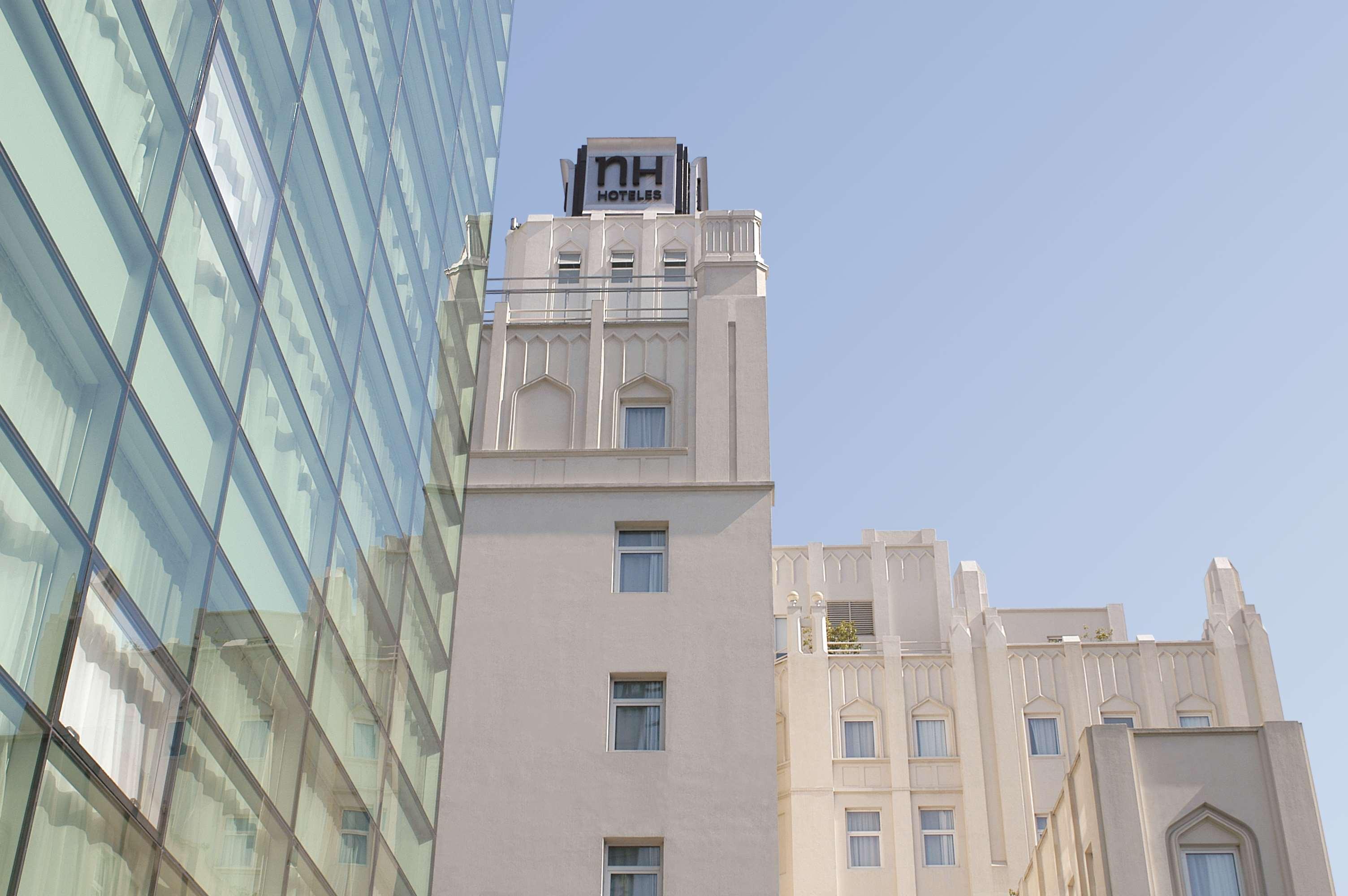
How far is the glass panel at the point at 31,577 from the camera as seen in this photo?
36.0 ft

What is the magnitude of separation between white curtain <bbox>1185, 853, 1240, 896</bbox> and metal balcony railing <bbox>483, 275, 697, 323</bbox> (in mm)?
17608

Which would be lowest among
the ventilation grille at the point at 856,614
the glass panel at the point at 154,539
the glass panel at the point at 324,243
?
the glass panel at the point at 154,539

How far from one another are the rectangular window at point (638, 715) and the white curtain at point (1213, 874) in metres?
10.3

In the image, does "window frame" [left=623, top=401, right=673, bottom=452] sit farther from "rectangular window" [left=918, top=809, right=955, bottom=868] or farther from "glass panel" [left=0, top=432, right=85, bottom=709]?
"glass panel" [left=0, top=432, right=85, bottom=709]

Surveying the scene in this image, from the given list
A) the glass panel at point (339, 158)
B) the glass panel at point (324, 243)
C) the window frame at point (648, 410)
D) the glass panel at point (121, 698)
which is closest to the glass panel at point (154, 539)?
the glass panel at point (121, 698)

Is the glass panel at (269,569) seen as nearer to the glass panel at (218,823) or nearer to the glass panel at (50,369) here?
the glass panel at (218,823)

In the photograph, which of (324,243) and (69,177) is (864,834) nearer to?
(324,243)

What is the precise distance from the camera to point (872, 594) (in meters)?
51.7

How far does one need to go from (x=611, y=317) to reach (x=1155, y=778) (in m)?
17.9

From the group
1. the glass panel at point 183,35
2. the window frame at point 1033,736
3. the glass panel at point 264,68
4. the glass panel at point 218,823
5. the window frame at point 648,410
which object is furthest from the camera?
the window frame at point 1033,736

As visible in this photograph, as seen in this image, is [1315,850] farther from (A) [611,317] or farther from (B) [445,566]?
(A) [611,317]

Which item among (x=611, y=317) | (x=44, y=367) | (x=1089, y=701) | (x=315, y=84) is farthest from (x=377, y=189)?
(x=1089, y=701)

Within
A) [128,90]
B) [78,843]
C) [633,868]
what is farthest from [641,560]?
[78,843]

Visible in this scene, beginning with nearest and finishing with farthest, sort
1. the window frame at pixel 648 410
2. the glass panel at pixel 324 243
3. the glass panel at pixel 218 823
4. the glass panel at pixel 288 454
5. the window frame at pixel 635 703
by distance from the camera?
the glass panel at pixel 218 823 < the glass panel at pixel 288 454 < the glass panel at pixel 324 243 < the window frame at pixel 635 703 < the window frame at pixel 648 410
